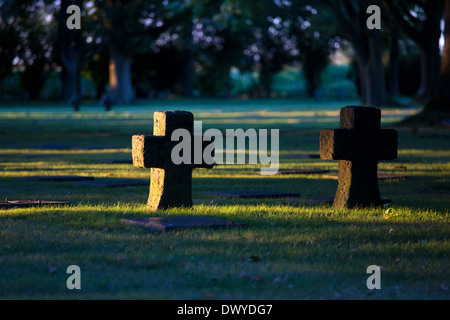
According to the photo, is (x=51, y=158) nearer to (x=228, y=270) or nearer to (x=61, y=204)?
(x=61, y=204)

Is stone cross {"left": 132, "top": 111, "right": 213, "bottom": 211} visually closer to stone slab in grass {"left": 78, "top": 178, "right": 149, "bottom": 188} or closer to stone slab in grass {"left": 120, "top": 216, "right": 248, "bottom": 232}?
stone slab in grass {"left": 120, "top": 216, "right": 248, "bottom": 232}

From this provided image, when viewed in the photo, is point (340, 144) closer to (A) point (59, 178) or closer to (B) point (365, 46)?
(A) point (59, 178)

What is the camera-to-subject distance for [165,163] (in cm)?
788

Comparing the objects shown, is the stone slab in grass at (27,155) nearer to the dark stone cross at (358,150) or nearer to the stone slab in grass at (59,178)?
the stone slab in grass at (59,178)

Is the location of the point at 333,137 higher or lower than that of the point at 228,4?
lower

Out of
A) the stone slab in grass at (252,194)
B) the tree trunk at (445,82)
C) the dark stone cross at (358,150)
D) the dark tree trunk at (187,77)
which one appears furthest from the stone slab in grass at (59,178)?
the dark tree trunk at (187,77)

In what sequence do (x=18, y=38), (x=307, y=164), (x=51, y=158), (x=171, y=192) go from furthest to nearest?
(x=18, y=38) < (x=51, y=158) < (x=307, y=164) < (x=171, y=192)

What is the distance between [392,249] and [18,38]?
63.3m

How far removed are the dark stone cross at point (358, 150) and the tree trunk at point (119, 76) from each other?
5170 cm

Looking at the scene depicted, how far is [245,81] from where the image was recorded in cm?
11169

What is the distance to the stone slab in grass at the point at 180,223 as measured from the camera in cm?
685

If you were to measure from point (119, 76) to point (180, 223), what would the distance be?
53.9m

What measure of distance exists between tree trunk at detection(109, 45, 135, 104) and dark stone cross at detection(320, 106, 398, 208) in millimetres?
51701
